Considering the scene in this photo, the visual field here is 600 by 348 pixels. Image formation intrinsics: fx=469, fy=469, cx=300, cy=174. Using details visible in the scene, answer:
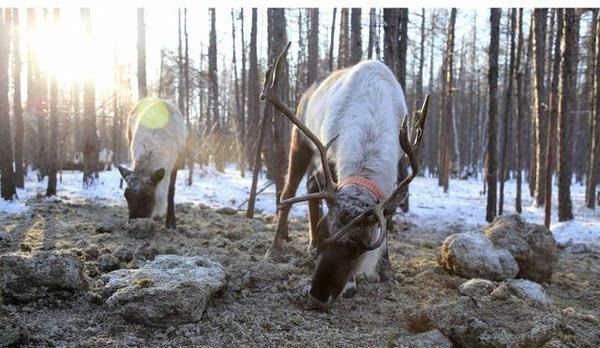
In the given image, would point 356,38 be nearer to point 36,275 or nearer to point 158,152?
point 158,152

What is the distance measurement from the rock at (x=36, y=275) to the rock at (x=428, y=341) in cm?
236

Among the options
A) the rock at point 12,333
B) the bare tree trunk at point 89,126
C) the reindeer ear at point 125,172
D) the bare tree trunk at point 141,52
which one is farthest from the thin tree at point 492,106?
the bare tree trunk at point 89,126

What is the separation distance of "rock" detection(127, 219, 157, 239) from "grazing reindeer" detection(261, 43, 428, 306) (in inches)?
68.5

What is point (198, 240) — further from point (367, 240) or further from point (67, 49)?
point (67, 49)

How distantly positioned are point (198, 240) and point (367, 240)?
127 inches

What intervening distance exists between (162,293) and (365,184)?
5.70 feet

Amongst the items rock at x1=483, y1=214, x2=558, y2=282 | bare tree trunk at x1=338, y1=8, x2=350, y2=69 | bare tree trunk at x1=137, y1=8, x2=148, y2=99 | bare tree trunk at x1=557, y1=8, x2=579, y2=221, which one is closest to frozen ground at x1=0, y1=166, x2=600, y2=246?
bare tree trunk at x1=557, y1=8, x2=579, y2=221

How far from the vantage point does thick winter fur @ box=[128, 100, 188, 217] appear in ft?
22.2

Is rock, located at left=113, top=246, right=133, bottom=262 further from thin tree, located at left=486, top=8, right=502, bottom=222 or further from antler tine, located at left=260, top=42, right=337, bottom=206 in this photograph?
thin tree, located at left=486, top=8, right=502, bottom=222

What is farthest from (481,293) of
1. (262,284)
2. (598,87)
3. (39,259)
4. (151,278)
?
(598,87)

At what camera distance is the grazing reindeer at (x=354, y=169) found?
360cm

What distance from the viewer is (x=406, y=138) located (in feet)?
11.9

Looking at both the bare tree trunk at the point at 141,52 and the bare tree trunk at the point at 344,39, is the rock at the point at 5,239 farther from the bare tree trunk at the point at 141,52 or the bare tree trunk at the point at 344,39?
the bare tree trunk at the point at 344,39

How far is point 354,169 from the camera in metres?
4.00
